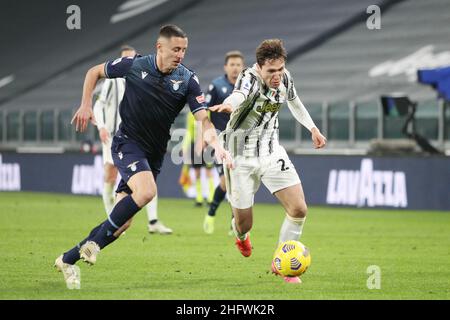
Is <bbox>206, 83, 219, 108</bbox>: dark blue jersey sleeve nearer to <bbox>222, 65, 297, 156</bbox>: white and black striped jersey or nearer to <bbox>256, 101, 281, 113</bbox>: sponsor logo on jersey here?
<bbox>222, 65, 297, 156</bbox>: white and black striped jersey

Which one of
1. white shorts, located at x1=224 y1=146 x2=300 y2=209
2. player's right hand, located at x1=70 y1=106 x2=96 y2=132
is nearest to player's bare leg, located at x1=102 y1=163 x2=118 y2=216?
white shorts, located at x1=224 y1=146 x2=300 y2=209

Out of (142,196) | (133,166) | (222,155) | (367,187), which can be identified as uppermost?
(222,155)

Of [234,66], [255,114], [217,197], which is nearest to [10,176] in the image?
[217,197]

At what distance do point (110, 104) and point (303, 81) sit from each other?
1523 cm

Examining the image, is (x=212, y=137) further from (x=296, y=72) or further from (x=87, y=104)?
(x=296, y=72)

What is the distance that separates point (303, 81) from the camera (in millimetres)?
29266

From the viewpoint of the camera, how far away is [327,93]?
28.4 m

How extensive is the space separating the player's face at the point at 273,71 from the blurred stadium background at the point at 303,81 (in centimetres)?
1027

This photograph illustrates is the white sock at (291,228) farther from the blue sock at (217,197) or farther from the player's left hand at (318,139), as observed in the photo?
the blue sock at (217,197)

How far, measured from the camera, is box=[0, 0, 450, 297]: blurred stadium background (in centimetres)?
2022

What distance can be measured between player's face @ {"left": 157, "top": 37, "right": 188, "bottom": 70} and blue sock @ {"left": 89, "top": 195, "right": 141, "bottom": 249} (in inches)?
48.2
